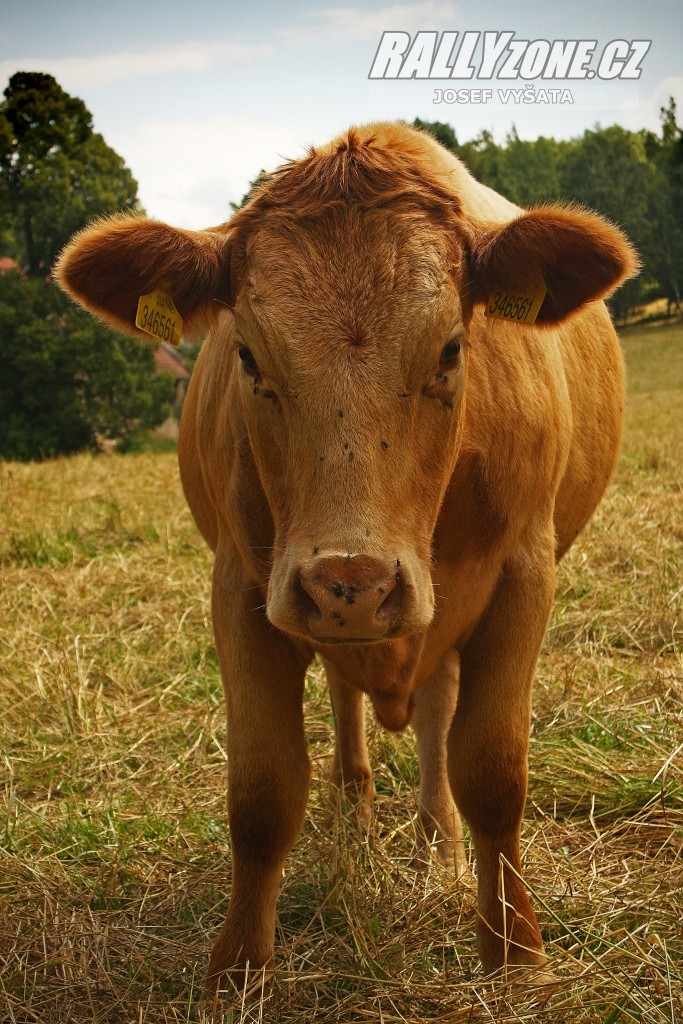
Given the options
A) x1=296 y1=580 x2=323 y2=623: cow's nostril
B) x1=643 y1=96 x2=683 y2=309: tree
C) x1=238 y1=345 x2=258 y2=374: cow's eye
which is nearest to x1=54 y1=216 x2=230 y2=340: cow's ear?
x1=238 y1=345 x2=258 y2=374: cow's eye

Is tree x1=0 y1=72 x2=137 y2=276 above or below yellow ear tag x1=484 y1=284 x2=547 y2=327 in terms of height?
above

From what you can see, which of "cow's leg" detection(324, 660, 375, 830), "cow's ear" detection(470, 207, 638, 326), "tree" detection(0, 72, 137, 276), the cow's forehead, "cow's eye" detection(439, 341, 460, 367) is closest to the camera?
the cow's forehead

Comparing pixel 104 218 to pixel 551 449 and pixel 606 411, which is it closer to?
pixel 551 449

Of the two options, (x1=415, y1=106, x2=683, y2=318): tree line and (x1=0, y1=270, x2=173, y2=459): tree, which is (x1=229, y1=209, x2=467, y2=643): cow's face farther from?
(x1=415, y1=106, x2=683, y2=318): tree line

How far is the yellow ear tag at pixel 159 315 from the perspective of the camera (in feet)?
8.78

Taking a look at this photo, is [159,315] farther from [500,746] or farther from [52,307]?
[52,307]

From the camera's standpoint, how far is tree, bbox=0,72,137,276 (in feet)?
82.7

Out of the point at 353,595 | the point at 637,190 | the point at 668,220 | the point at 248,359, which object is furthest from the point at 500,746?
the point at 637,190

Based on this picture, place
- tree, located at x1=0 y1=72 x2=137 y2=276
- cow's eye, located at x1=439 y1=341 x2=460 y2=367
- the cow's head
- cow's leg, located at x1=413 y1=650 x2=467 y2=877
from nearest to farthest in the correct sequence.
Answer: the cow's head
cow's eye, located at x1=439 y1=341 x2=460 y2=367
cow's leg, located at x1=413 y1=650 x2=467 y2=877
tree, located at x1=0 y1=72 x2=137 y2=276

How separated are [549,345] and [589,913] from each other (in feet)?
5.57

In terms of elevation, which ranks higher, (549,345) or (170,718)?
(549,345)

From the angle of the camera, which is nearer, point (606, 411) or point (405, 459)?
point (405, 459)

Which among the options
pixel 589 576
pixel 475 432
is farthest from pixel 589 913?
pixel 589 576

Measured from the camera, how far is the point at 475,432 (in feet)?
8.78
